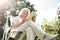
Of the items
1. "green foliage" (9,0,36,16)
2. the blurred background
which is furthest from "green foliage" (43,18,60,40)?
"green foliage" (9,0,36,16)

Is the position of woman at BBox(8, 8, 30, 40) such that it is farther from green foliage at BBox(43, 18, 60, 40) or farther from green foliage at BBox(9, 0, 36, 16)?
green foliage at BBox(43, 18, 60, 40)

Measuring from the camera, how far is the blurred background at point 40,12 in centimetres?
238

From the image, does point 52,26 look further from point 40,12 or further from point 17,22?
point 17,22

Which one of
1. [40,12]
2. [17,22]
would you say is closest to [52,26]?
[40,12]

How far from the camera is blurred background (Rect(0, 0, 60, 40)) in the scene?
2.38 meters

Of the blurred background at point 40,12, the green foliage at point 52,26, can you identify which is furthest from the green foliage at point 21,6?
the green foliage at point 52,26

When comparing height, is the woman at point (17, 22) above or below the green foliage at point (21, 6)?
below

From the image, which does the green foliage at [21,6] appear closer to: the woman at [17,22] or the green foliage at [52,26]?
the woman at [17,22]

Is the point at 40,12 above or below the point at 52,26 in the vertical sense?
above

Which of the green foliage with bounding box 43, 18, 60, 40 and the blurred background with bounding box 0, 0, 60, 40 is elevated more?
the blurred background with bounding box 0, 0, 60, 40

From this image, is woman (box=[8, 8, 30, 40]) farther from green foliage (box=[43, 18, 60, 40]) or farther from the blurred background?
green foliage (box=[43, 18, 60, 40])

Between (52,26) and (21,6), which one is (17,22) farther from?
(52,26)

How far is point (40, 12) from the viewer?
242 cm

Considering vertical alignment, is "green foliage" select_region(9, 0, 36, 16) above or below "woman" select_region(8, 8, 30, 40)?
above
